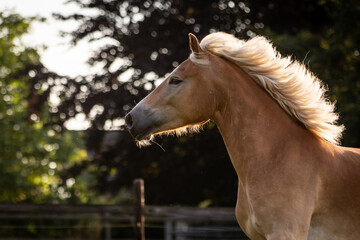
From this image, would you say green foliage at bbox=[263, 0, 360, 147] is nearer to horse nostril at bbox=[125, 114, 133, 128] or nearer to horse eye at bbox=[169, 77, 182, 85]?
horse eye at bbox=[169, 77, 182, 85]

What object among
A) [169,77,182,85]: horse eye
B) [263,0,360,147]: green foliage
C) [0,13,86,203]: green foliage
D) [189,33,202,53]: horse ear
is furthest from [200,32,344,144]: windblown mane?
[0,13,86,203]: green foliage

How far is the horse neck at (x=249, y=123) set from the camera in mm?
3695

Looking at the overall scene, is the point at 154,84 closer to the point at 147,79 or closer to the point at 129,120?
the point at 147,79

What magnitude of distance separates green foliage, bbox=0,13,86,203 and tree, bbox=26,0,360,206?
15.0 feet

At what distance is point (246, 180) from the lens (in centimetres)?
365

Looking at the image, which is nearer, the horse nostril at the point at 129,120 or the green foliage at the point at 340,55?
the horse nostril at the point at 129,120

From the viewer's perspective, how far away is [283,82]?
3.86 meters

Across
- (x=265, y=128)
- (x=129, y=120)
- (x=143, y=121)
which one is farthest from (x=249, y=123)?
(x=129, y=120)

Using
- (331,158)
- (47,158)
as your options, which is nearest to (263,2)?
(331,158)

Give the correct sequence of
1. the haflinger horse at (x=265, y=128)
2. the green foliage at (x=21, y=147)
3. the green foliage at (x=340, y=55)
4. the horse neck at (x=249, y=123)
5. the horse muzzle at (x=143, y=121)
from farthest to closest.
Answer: the green foliage at (x=21, y=147) < the green foliage at (x=340, y=55) < the horse muzzle at (x=143, y=121) < the horse neck at (x=249, y=123) < the haflinger horse at (x=265, y=128)

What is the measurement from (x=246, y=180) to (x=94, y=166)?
934cm

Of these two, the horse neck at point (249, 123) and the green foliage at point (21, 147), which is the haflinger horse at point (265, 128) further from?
the green foliage at point (21, 147)

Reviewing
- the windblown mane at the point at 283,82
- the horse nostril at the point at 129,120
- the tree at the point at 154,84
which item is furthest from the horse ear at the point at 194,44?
the tree at the point at 154,84

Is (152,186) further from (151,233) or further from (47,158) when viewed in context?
(47,158)
